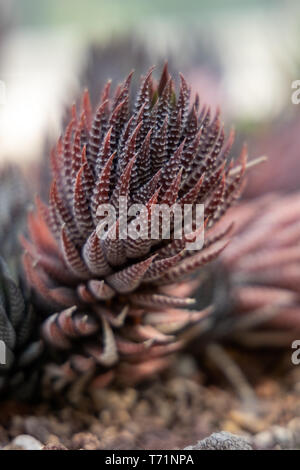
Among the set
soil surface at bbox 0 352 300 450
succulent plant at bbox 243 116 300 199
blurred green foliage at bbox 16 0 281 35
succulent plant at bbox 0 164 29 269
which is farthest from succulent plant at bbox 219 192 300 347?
blurred green foliage at bbox 16 0 281 35

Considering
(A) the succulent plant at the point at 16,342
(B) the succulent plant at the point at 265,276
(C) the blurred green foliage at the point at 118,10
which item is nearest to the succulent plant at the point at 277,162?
(B) the succulent plant at the point at 265,276

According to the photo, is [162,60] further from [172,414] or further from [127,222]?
[172,414]

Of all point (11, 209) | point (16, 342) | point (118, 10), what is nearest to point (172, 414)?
point (16, 342)

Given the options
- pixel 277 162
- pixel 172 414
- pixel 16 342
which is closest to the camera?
pixel 16 342

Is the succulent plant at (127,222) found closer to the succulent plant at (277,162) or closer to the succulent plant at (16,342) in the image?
the succulent plant at (16,342)
